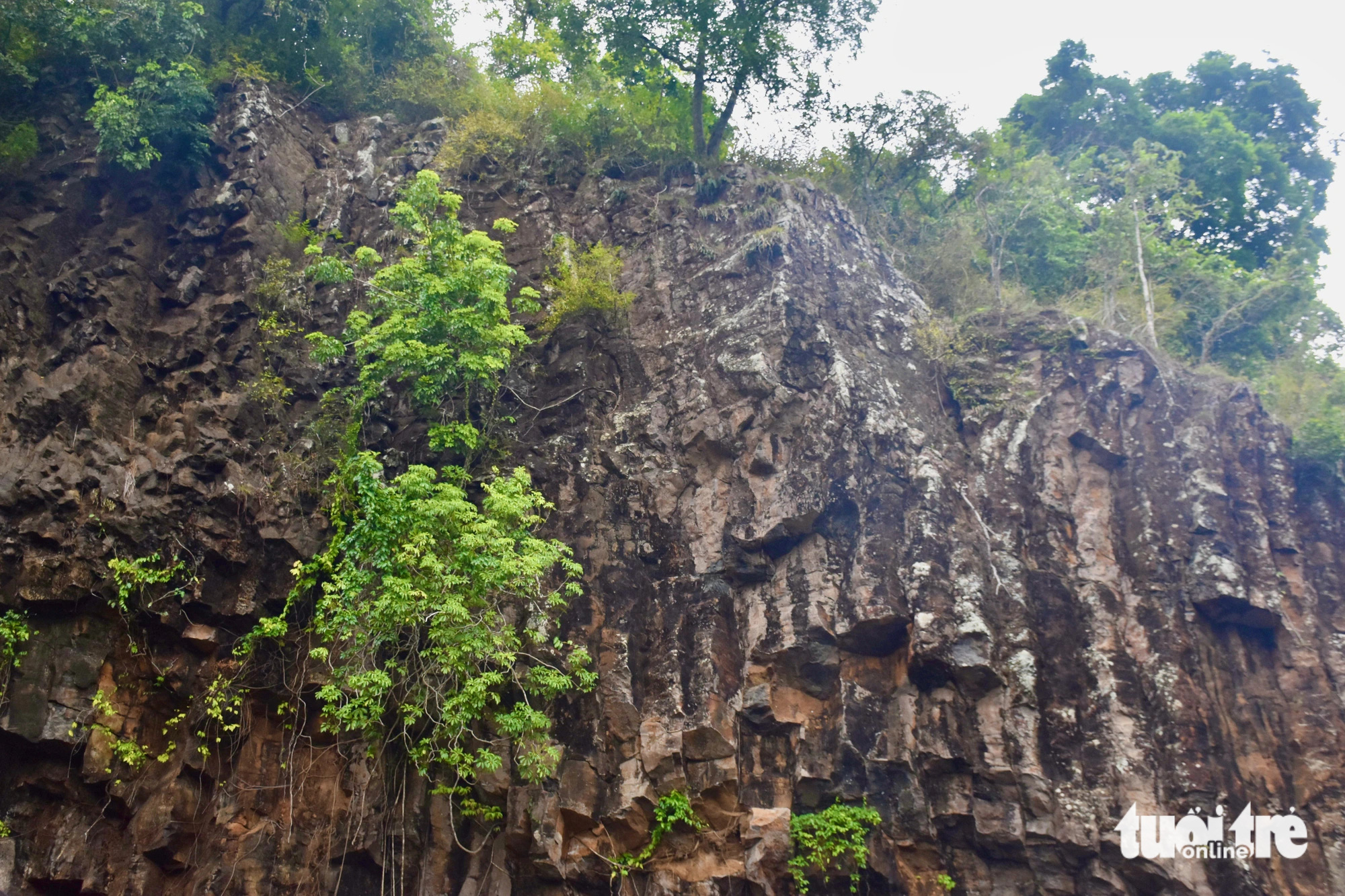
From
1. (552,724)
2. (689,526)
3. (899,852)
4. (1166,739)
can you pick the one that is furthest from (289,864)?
(1166,739)

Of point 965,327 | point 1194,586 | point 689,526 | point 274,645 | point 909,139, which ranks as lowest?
point 274,645

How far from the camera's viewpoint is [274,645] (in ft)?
31.9

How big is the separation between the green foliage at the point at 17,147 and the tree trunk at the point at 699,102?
417 inches

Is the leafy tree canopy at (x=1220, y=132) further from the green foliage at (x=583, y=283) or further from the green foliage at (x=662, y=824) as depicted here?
the green foliage at (x=662, y=824)

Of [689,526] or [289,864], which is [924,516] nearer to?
[689,526]

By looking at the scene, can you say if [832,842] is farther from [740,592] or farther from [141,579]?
[141,579]

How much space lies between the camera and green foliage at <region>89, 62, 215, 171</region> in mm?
12281

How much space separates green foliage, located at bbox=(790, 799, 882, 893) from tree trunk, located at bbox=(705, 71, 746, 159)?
11495mm

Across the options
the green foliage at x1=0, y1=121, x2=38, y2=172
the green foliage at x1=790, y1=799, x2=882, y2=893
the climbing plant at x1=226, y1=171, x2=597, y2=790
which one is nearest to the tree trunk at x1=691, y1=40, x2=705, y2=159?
the climbing plant at x1=226, y1=171, x2=597, y2=790

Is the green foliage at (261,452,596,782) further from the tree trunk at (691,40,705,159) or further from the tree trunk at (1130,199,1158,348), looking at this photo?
the tree trunk at (1130,199,1158,348)

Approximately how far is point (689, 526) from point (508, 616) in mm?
2538

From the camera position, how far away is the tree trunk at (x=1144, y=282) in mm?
12256

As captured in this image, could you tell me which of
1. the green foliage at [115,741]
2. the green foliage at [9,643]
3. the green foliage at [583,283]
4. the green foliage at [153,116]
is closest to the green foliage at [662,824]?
the green foliage at [115,741]

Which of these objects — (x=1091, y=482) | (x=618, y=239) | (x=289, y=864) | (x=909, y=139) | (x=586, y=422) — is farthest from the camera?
(x=909, y=139)
